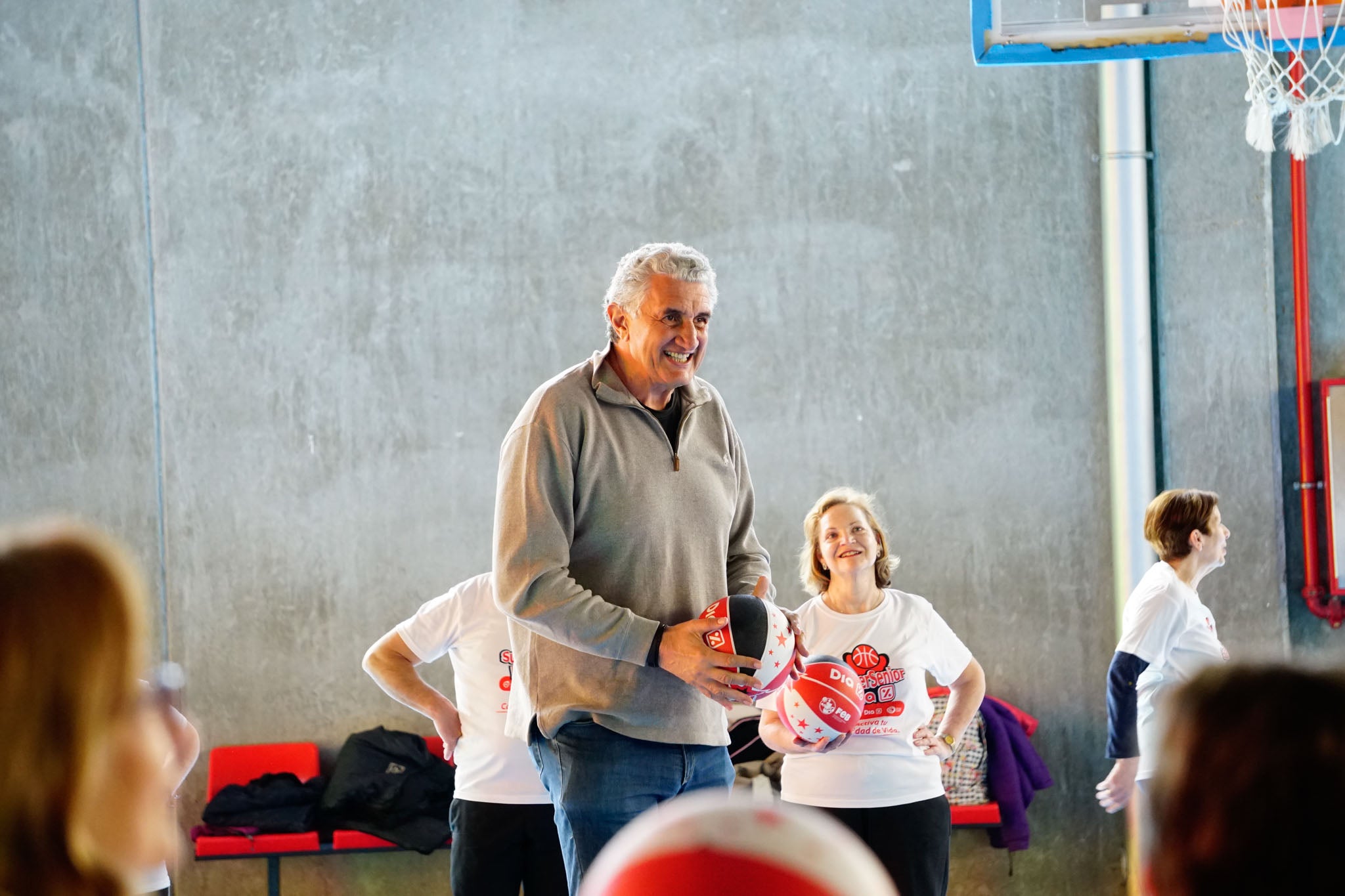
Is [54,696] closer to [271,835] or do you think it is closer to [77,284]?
[271,835]

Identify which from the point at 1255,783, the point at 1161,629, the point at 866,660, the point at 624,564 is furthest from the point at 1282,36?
the point at 1255,783

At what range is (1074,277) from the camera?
20.2ft

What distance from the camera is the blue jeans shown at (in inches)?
106

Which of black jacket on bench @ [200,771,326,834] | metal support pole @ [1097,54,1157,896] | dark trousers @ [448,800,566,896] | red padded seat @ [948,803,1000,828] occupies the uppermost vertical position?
metal support pole @ [1097,54,1157,896]

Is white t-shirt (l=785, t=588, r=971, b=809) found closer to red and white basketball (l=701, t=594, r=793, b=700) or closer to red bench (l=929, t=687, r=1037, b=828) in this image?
red and white basketball (l=701, t=594, r=793, b=700)

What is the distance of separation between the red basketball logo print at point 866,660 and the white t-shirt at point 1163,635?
1040 millimetres

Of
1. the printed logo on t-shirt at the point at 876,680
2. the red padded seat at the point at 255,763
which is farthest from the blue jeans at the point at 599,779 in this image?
the red padded seat at the point at 255,763

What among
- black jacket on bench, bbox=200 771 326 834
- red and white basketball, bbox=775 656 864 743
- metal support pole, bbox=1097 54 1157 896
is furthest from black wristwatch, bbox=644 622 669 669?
metal support pole, bbox=1097 54 1157 896

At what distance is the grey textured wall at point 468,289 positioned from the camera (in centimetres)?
618

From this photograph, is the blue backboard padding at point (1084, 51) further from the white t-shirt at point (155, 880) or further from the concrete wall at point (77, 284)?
the concrete wall at point (77, 284)

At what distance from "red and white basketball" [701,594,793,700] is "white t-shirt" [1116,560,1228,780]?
2.23 meters

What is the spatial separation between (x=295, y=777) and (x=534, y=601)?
3.64 meters

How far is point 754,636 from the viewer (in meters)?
2.78

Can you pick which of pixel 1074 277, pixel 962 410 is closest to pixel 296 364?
pixel 962 410
